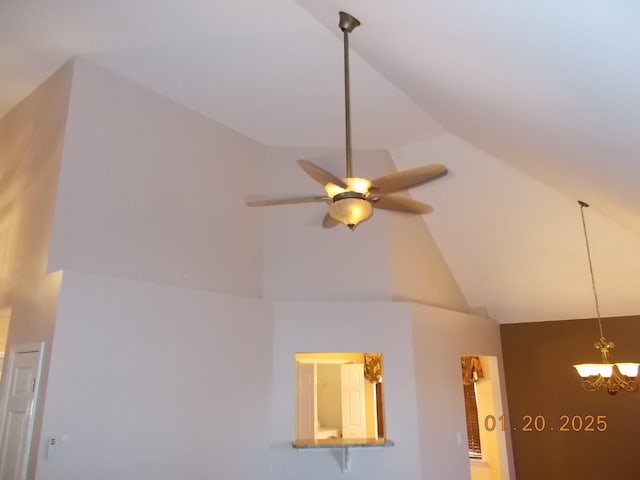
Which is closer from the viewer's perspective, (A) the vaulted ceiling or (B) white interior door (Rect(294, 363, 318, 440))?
(A) the vaulted ceiling

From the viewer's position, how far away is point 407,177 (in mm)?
3160

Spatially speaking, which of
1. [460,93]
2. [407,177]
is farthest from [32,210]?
[460,93]

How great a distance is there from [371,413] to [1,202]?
5144 mm

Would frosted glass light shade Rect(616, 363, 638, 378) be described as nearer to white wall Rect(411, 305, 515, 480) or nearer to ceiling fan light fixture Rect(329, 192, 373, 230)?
white wall Rect(411, 305, 515, 480)

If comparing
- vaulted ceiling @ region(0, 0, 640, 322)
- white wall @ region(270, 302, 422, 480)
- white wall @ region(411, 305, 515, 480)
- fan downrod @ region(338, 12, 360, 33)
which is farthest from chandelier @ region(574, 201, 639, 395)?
fan downrod @ region(338, 12, 360, 33)

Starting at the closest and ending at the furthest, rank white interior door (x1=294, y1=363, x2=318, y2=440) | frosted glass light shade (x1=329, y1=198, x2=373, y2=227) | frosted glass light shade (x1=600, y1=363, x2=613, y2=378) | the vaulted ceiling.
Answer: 1. the vaulted ceiling
2. frosted glass light shade (x1=329, y1=198, x2=373, y2=227)
3. frosted glass light shade (x1=600, y1=363, x2=613, y2=378)
4. white interior door (x1=294, y1=363, x2=318, y2=440)

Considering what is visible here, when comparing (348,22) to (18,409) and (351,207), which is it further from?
(18,409)

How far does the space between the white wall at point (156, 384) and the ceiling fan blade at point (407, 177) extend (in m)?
1.94

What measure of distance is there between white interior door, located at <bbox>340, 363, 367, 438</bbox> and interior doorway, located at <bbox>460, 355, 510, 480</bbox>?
1425 millimetres

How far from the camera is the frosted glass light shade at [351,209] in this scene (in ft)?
9.02

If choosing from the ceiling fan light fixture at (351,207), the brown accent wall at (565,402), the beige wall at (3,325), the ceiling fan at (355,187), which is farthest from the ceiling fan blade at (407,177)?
the brown accent wall at (565,402)

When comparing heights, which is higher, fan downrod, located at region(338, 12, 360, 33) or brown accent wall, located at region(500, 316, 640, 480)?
fan downrod, located at region(338, 12, 360, 33)

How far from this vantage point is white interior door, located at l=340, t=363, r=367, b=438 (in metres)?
6.57

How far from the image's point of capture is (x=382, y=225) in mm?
5254
